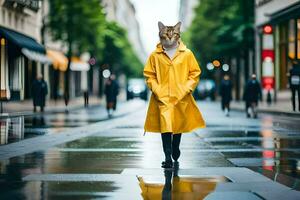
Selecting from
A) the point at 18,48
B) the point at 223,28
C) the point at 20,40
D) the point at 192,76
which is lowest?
the point at 192,76

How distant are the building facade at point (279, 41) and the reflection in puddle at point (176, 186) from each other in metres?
36.0

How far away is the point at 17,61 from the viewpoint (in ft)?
180

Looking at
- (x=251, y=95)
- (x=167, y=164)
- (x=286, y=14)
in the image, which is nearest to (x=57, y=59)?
(x=286, y=14)

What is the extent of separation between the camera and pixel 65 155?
13625mm

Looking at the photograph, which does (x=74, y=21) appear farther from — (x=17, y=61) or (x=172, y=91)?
(x=172, y=91)

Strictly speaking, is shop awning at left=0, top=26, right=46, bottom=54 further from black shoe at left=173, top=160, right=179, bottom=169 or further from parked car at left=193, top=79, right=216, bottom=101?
black shoe at left=173, top=160, right=179, bottom=169

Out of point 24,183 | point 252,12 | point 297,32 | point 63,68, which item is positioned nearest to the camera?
point 24,183

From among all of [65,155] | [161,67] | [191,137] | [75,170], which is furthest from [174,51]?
[191,137]

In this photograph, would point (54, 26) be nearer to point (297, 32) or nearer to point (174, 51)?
point (297, 32)

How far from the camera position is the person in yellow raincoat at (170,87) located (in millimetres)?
11344

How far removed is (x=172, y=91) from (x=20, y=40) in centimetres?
4042

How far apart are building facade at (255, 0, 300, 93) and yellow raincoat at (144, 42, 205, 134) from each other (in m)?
34.2

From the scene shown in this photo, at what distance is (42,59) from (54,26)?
3.78 m

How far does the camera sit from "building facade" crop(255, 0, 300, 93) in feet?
156
